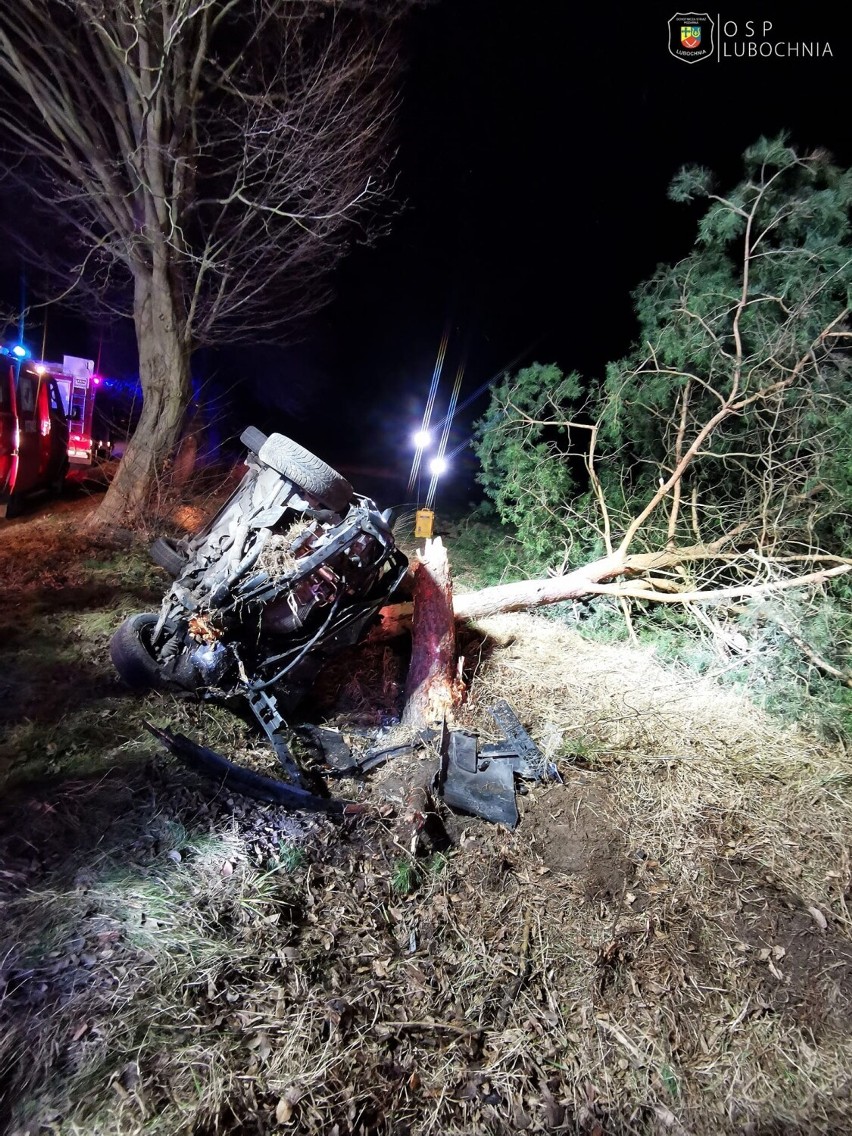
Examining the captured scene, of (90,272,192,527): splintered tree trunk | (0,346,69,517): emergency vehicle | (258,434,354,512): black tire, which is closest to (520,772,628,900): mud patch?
(258,434,354,512): black tire

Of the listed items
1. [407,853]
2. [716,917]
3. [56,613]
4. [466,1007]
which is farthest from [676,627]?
[56,613]

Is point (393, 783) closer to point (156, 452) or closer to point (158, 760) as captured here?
point (158, 760)

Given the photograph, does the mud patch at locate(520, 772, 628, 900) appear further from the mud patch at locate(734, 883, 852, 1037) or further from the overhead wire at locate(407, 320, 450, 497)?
the overhead wire at locate(407, 320, 450, 497)

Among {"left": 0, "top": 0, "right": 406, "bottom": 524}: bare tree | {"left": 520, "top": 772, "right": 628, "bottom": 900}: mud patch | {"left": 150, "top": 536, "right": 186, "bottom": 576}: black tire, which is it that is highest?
{"left": 0, "top": 0, "right": 406, "bottom": 524}: bare tree

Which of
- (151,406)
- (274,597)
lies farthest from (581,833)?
(151,406)

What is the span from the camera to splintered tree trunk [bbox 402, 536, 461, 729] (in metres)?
4.51

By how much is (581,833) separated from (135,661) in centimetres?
323

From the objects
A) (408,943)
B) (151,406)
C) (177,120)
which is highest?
(177,120)

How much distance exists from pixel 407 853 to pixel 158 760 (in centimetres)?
159

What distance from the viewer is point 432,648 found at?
4.88 meters

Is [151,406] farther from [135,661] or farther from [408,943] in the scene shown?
[408,943]

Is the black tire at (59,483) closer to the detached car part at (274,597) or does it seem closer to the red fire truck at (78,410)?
the red fire truck at (78,410)

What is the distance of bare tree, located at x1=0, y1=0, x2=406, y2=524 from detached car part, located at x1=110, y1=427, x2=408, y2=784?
14.0 feet

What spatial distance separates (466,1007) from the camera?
2.31 metres
